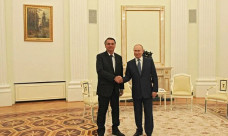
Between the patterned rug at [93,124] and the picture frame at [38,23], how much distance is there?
2.71 meters

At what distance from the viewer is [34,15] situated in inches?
293

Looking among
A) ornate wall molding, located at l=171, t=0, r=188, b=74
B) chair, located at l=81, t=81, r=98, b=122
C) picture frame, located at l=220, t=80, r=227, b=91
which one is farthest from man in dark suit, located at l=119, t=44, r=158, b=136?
ornate wall molding, located at l=171, t=0, r=188, b=74

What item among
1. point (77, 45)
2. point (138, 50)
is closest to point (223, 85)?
point (138, 50)

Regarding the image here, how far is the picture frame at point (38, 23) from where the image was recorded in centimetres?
735

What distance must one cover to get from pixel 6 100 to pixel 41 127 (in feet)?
10.2

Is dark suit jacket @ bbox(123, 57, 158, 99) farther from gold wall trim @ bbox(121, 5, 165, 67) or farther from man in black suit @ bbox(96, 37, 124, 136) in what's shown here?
gold wall trim @ bbox(121, 5, 165, 67)

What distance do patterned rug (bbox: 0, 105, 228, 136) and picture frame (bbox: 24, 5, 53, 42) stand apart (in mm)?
2705

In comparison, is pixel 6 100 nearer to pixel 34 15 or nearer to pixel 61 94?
pixel 61 94

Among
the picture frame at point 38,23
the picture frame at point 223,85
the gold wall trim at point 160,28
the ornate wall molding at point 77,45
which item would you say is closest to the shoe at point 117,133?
the picture frame at point 223,85

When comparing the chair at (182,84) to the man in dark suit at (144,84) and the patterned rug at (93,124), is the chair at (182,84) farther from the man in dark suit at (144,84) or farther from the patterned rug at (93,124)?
the man in dark suit at (144,84)

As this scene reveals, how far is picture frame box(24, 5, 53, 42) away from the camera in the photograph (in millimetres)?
7352

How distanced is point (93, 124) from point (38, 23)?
4372mm

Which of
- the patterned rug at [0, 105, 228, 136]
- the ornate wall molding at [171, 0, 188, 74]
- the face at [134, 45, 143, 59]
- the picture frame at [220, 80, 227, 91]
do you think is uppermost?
the ornate wall molding at [171, 0, 188, 74]

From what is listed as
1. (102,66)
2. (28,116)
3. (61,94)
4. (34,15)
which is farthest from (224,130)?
(34,15)
